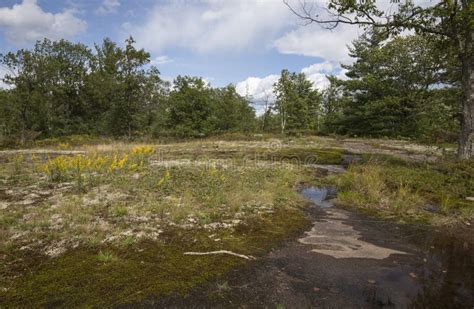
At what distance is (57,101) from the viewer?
43719mm

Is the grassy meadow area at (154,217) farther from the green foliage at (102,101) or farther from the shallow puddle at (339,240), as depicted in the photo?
the green foliage at (102,101)

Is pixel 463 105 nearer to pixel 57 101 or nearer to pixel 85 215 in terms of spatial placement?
pixel 85 215

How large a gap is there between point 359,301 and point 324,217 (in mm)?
3437

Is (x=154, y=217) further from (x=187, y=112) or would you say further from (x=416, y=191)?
(x=187, y=112)

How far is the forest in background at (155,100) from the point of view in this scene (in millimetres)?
30984

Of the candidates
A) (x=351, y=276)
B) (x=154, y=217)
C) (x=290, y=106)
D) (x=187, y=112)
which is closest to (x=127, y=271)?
(x=154, y=217)

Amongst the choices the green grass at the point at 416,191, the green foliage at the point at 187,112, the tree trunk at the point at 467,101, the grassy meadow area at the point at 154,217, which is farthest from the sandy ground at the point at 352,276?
the green foliage at the point at 187,112

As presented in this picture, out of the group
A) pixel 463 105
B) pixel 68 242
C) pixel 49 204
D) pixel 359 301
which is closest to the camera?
pixel 359 301

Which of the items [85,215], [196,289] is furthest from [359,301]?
[85,215]

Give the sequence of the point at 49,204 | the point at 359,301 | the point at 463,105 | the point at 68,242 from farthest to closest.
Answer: the point at 463,105, the point at 49,204, the point at 68,242, the point at 359,301

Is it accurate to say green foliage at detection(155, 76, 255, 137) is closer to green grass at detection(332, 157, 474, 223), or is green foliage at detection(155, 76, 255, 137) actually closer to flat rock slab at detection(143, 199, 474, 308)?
green grass at detection(332, 157, 474, 223)

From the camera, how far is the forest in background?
30984 mm

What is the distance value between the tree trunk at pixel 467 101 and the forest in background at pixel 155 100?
1307cm

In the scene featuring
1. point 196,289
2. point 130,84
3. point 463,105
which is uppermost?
point 130,84
